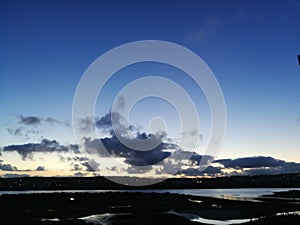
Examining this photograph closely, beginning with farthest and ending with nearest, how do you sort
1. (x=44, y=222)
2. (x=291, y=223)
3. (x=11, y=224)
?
1. (x=44, y=222)
2. (x=11, y=224)
3. (x=291, y=223)

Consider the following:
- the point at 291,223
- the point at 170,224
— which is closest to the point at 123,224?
the point at 170,224

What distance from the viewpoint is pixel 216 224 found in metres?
49.0

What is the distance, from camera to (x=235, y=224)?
4625cm

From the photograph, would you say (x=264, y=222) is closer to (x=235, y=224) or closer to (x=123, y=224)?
(x=235, y=224)

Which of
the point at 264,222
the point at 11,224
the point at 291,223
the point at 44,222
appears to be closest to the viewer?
the point at 291,223

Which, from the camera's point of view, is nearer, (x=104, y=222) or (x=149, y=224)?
(x=149, y=224)

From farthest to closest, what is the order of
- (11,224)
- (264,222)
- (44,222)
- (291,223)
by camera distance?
(44,222), (11,224), (264,222), (291,223)

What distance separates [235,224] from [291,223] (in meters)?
9.35

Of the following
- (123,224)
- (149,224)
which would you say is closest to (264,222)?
(149,224)

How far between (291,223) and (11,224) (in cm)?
3534

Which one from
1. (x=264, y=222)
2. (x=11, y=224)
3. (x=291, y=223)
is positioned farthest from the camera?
(x=11, y=224)

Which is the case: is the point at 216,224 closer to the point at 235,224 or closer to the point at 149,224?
the point at 235,224

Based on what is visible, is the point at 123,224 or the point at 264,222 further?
the point at 123,224

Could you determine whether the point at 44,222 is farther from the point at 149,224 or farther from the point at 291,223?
the point at 291,223
